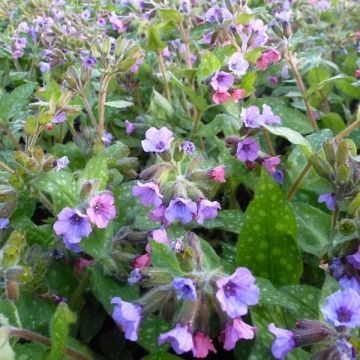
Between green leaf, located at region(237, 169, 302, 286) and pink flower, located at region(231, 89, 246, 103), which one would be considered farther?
pink flower, located at region(231, 89, 246, 103)

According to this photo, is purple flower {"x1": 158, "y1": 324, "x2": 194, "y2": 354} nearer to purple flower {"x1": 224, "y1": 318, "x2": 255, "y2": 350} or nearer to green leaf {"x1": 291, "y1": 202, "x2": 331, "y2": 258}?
purple flower {"x1": 224, "y1": 318, "x2": 255, "y2": 350}

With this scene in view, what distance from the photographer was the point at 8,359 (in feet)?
2.79

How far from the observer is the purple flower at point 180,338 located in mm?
845

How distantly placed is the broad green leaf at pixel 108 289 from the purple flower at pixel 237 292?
280mm

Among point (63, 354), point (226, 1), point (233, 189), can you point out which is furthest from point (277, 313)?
point (226, 1)

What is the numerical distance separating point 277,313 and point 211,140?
635mm

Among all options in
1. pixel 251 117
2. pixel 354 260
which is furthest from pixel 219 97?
pixel 354 260

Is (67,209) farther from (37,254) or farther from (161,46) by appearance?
(161,46)

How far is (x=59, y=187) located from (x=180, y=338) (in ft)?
1.33

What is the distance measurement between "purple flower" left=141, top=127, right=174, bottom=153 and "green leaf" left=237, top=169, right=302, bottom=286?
19 centimetres

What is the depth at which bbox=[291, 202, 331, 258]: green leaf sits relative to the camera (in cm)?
111

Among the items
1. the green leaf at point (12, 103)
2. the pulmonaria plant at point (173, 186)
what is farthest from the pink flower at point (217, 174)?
the green leaf at point (12, 103)

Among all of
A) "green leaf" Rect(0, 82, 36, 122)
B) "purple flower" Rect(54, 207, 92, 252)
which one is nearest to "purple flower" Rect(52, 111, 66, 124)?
"green leaf" Rect(0, 82, 36, 122)

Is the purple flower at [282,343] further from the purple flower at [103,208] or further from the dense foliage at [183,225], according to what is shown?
the purple flower at [103,208]
